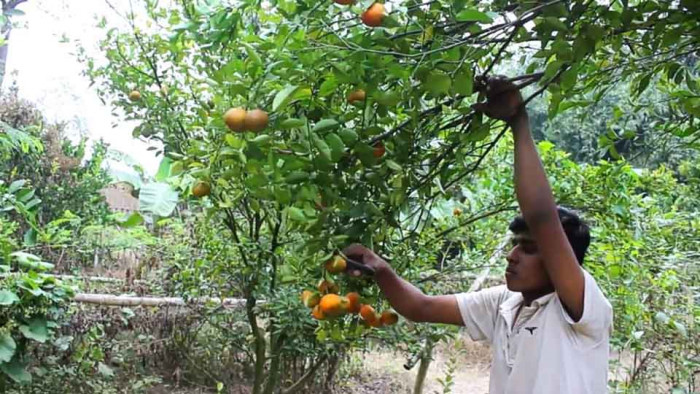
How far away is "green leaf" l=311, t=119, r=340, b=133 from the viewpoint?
0.85 m

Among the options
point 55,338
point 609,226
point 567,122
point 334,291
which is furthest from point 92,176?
point 567,122

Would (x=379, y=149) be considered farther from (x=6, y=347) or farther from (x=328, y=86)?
(x=6, y=347)

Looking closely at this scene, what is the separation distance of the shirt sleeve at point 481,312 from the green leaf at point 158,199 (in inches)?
29.8

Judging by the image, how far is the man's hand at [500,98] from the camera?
100cm

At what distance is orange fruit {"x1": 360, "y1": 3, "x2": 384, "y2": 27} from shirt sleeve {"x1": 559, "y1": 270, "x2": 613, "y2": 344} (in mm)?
592

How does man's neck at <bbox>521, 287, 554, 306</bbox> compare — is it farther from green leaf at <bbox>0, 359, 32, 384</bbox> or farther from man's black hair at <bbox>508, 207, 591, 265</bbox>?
green leaf at <bbox>0, 359, 32, 384</bbox>

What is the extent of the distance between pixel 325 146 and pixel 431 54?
0.65 feet

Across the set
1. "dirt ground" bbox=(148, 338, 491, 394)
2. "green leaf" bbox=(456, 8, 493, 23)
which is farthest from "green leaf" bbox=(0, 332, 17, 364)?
"green leaf" bbox=(456, 8, 493, 23)

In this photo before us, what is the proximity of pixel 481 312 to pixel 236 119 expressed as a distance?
0.83m

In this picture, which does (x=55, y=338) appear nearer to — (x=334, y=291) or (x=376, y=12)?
(x=334, y=291)

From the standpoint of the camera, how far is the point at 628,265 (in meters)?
2.56

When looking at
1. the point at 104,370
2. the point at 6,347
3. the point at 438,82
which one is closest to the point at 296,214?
the point at 438,82

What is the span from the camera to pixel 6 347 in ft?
7.39

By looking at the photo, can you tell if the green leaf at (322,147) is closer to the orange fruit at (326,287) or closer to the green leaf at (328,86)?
the green leaf at (328,86)
